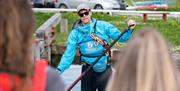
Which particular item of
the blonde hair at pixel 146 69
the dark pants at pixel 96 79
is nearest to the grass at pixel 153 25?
the dark pants at pixel 96 79

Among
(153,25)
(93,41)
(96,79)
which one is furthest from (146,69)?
(153,25)

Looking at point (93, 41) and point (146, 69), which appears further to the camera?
point (93, 41)

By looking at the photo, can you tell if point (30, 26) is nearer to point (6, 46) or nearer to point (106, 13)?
point (6, 46)

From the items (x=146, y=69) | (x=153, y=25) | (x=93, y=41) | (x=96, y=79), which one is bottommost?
(x=153, y=25)

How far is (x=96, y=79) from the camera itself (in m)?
7.46

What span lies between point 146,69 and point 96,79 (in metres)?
4.65

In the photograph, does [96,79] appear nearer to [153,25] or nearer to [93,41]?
[93,41]

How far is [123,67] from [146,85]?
13cm

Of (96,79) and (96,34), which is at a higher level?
(96,34)

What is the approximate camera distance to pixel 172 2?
141 feet

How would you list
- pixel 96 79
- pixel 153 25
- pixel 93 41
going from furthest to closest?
pixel 153 25 → pixel 96 79 → pixel 93 41

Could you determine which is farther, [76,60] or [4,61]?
[76,60]

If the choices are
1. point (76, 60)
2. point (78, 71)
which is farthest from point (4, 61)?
point (76, 60)

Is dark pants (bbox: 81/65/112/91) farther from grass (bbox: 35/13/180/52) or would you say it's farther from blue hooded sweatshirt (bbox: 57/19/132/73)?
grass (bbox: 35/13/180/52)
